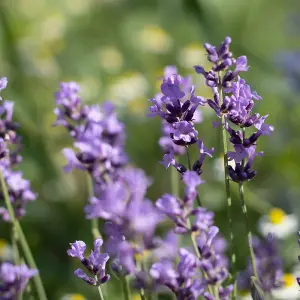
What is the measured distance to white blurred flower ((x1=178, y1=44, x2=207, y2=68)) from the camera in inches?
110

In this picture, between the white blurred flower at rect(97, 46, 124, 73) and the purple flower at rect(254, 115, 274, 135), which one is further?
the white blurred flower at rect(97, 46, 124, 73)

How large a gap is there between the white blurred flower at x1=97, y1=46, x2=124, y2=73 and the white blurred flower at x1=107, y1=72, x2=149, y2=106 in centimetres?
16

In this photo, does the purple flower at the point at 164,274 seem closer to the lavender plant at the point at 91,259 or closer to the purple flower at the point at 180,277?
the purple flower at the point at 180,277

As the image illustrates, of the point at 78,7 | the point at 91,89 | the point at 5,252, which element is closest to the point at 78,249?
the point at 5,252

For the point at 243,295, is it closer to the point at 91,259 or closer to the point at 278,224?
the point at 278,224

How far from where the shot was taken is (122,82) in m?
2.74

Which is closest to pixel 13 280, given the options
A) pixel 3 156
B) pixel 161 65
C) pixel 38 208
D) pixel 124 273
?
pixel 124 273

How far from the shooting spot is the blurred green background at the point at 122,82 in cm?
231

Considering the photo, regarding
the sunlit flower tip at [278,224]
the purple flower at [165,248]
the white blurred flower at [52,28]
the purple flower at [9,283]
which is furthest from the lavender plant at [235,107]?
the white blurred flower at [52,28]

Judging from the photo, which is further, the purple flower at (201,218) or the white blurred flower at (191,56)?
the white blurred flower at (191,56)

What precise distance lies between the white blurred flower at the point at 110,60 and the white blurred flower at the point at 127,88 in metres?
0.16

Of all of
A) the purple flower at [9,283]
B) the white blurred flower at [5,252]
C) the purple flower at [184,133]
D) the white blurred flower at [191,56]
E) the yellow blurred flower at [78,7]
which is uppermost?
the yellow blurred flower at [78,7]

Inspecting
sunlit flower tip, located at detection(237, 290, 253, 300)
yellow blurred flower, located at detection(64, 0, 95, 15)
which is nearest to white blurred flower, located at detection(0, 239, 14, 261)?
sunlit flower tip, located at detection(237, 290, 253, 300)

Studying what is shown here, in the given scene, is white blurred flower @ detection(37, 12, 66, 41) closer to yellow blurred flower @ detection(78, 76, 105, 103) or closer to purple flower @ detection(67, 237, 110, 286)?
yellow blurred flower @ detection(78, 76, 105, 103)
